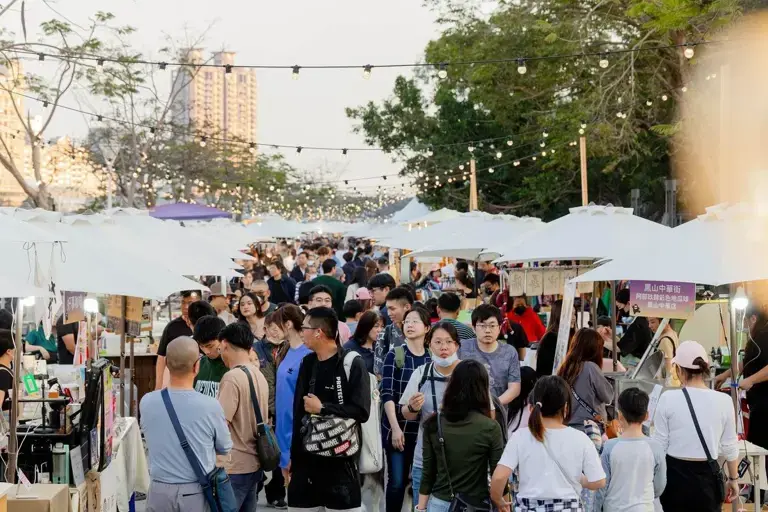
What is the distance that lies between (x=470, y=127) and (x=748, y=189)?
23.4 meters

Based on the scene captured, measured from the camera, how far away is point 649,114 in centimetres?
2867

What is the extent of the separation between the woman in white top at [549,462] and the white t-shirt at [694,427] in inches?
54.1

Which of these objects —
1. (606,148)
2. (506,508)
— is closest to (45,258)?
(506,508)

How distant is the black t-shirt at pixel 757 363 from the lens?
8.78 m

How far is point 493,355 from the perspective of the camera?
7.67 metres

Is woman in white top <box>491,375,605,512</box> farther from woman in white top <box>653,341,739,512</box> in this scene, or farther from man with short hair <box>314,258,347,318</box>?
man with short hair <box>314,258,347,318</box>

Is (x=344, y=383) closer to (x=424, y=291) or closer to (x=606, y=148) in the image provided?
(x=424, y=291)

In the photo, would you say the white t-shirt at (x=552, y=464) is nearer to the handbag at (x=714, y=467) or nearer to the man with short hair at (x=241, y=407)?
the handbag at (x=714, y=467)

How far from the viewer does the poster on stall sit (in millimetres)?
8148

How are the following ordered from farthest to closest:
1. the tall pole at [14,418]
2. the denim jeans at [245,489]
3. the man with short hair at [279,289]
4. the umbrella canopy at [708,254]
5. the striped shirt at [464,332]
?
the man with short hair at [279,289]
the striped shirt at [464,332]
the umbrella canopy at [708,254]
the denim jeans at [245,489]
the tall pole at [14,418]

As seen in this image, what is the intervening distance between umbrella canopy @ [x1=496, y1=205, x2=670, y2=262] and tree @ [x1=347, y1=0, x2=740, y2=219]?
669 centimetres

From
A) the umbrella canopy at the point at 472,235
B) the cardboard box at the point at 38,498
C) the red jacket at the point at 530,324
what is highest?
the umbrella canopy at the point at 472,235

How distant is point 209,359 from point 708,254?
3.68 meters

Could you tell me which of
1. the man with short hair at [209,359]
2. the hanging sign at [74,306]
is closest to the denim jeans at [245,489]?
the man with short hair at [209,359]
